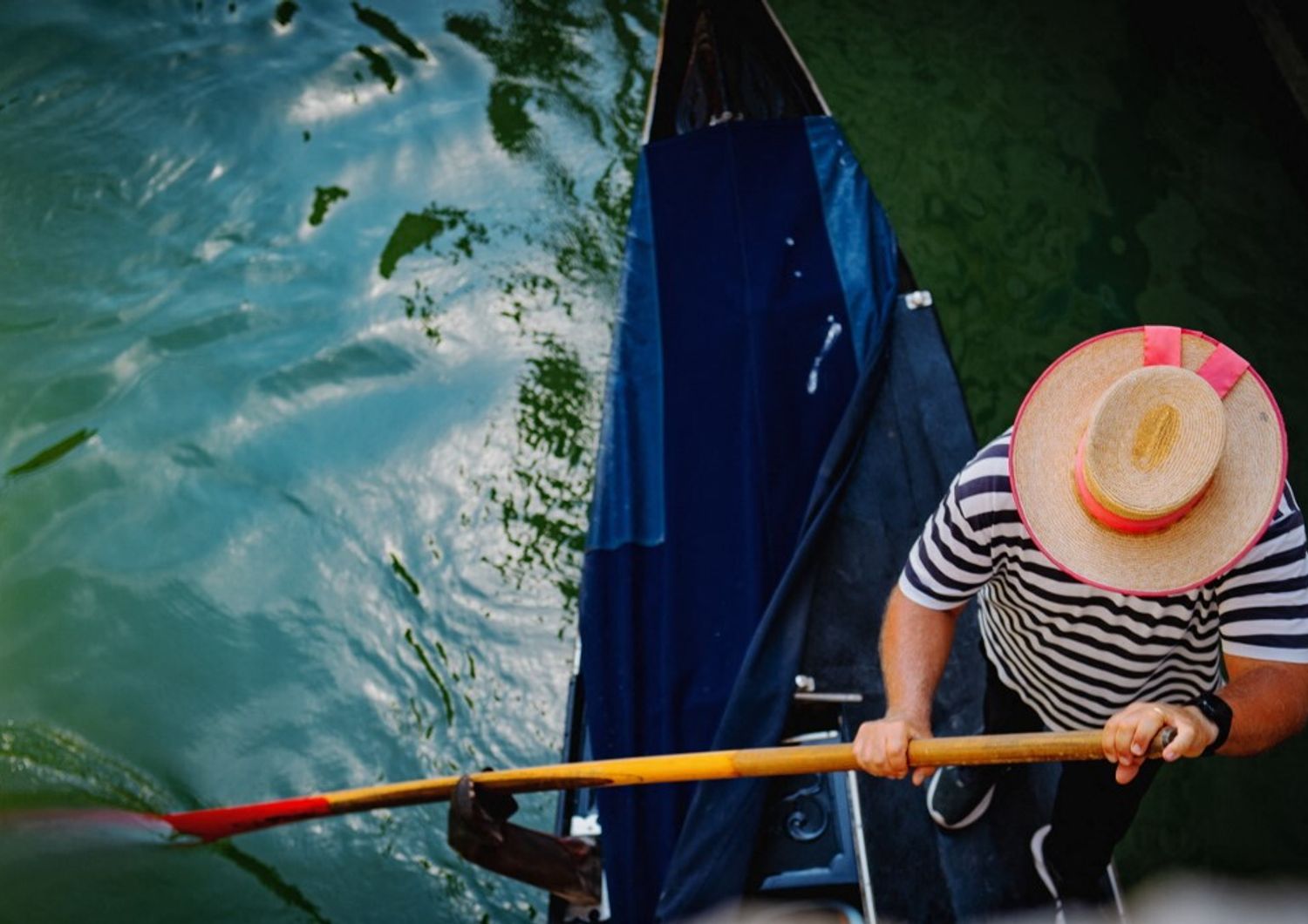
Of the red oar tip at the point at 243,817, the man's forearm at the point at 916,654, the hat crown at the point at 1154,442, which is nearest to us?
the hat crown at the point at 1154,442

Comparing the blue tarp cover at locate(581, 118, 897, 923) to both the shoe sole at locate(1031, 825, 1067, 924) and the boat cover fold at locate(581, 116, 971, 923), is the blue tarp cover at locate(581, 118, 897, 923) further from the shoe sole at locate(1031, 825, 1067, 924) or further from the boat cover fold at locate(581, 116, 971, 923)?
the shoe sole at locate(1031, 825, 1067, 924)

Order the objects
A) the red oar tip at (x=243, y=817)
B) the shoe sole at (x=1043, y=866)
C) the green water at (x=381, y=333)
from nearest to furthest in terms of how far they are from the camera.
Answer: the shoe sole at (x=1043, y=866) → the red oar tip at (x=243, y=817) → the green water at (x=381, y=333)

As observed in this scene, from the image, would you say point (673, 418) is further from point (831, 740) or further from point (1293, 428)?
point (1293, 428)

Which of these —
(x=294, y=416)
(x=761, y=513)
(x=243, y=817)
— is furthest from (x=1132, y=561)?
(x=294, y=416)

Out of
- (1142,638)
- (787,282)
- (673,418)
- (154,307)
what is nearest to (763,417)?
(673,418)

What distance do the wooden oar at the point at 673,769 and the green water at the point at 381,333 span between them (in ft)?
1.31

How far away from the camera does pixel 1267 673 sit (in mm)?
1461

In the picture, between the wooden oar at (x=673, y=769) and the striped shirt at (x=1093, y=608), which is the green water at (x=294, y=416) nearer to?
the wooden oar at (x=673, y=769)

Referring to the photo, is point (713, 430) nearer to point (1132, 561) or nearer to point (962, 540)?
point (962, 540)

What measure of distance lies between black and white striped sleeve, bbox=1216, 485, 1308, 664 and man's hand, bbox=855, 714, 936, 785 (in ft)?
1.54

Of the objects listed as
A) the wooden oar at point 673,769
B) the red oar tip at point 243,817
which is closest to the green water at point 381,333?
the red oar tip at point 243,817

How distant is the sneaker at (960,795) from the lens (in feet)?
6.89

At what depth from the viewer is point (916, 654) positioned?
1712 millimetres

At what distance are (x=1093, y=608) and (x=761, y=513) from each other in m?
1.18
